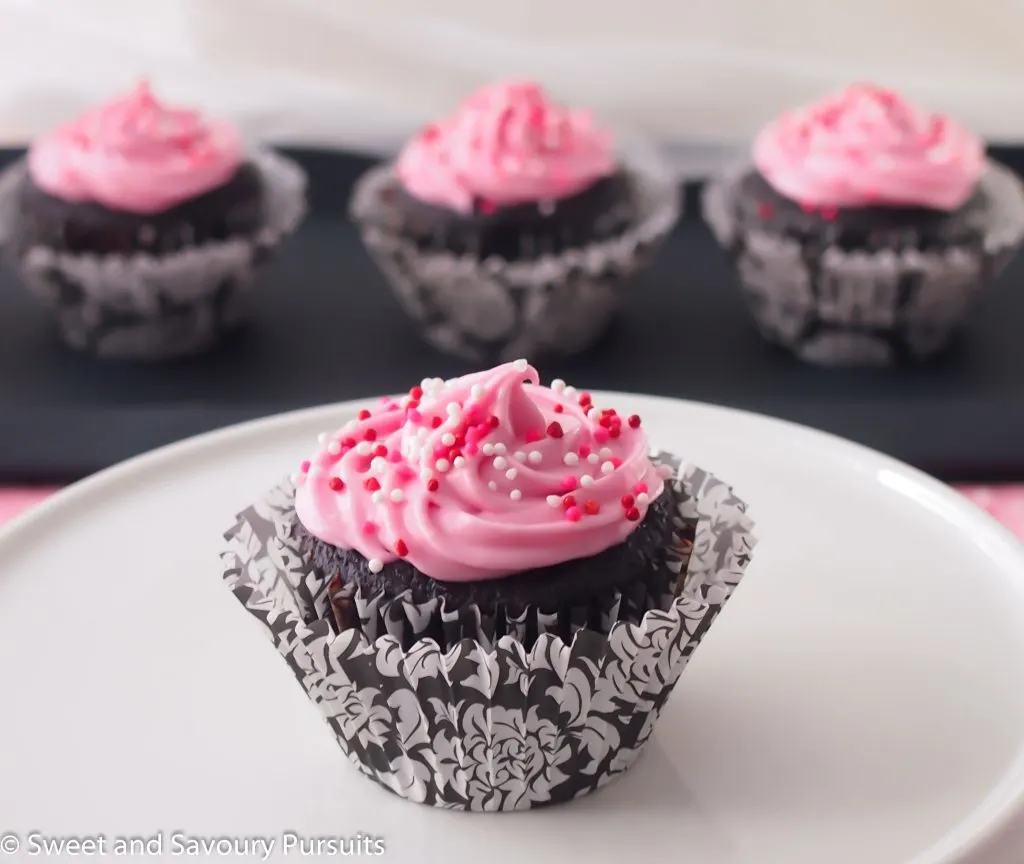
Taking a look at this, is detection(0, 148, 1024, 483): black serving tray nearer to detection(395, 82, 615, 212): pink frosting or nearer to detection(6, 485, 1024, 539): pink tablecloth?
detection(6, 485, 1024, 539): pink tablecloth

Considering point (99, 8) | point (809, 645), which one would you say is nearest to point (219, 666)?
point (809, 645)

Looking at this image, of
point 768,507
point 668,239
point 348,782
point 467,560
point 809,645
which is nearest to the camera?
point 467,560

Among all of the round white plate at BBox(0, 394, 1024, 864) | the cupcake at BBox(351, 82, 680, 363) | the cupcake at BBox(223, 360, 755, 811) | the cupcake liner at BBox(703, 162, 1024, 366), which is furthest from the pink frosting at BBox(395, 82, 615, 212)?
the cupcake at BBox(223, 360, 755, 811)

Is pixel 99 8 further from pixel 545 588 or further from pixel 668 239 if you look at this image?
pixel 545 588

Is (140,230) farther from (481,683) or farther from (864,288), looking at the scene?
(481,683)

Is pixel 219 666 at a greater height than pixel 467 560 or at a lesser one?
lesser
